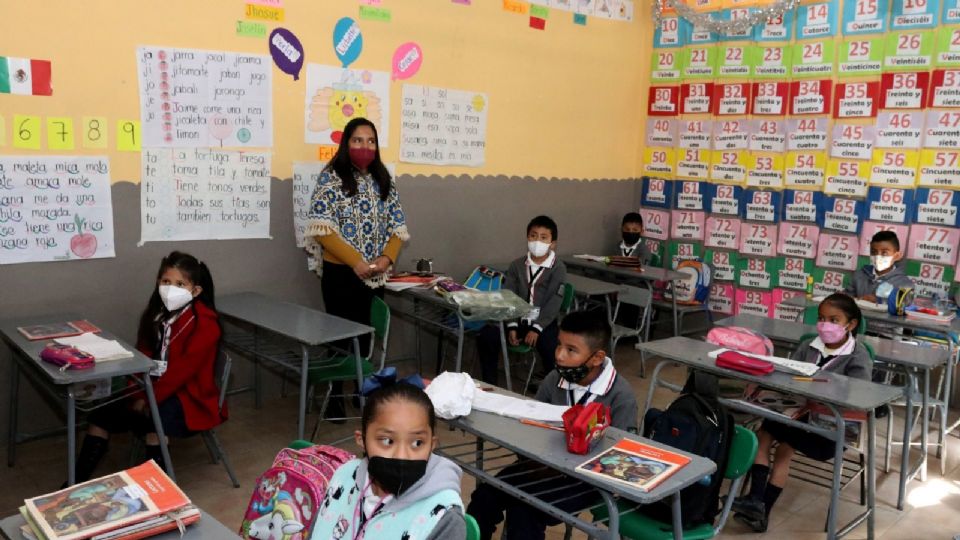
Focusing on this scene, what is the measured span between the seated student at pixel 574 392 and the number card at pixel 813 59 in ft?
11.8

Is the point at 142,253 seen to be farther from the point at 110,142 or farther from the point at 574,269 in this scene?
the point at 574,269

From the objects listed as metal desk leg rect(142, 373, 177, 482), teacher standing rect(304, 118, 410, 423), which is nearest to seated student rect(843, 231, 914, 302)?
teacher standing rect(304, 118, 410, 423)

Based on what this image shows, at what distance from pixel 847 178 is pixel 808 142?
38 centimetres

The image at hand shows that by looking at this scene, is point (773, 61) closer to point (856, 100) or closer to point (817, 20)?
→ point (817, 20)

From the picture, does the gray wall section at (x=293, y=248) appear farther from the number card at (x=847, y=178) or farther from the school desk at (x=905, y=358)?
the school desk at (x=905, y=358)

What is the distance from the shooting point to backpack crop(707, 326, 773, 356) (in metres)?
3.46

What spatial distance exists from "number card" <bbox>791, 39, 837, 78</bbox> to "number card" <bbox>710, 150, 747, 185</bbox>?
0.70m

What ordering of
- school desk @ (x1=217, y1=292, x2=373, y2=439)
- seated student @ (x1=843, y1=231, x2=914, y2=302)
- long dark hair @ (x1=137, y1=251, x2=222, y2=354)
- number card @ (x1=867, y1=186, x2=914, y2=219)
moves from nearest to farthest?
long dark hair @ (x1=137, y1=251, x2=222, y2=354) < school desk @ (x1=217, y1=292, x2=373, y2=439) < seated student @ (x1=843, y1=231, x2=914, y2=302) < number card @ (x1=867, y1=186, x2=914, y2=219)

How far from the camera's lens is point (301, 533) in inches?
77.0

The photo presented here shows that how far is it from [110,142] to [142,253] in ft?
1.84

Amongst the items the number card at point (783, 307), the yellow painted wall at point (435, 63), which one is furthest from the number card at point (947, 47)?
the yellow painted wall at point (435, 63)

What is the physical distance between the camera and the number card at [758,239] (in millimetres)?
5695

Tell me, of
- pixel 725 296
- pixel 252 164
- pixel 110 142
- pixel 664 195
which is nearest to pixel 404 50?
pixel 252 164

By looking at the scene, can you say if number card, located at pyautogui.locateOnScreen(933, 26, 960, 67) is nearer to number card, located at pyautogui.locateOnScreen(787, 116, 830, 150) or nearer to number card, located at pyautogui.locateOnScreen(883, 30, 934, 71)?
number card, located at pyautogui.locateOnScreen(883, 30, 934, 71)
